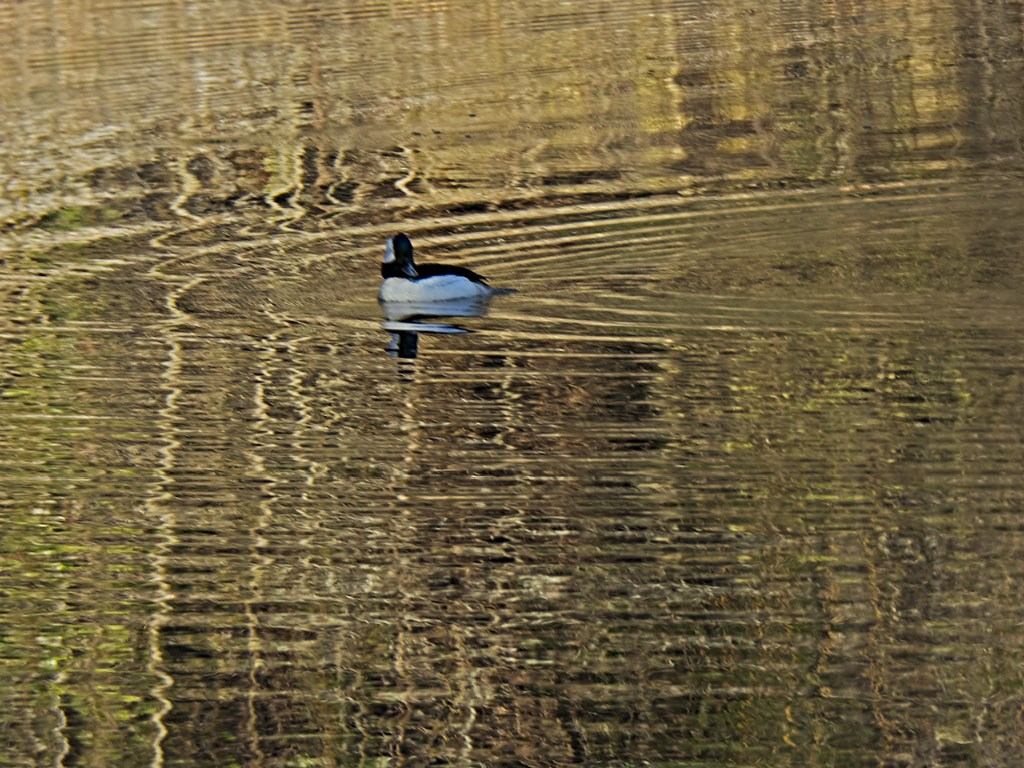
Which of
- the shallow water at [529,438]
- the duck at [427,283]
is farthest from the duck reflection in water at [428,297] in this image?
the shallow water at [529,438]

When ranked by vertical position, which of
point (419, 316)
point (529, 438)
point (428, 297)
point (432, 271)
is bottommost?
point (529, 438)

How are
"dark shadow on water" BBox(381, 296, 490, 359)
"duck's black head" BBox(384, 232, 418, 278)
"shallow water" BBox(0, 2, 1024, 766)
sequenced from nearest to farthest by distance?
"shallow water" BBox(0, 2, 1024, 766)
"dark shadow on water" BBox(381, 296, 490, 359)
"duck's black head" BBox(384, 232, 418, 278)

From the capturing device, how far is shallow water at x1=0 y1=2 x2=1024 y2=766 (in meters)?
5.39

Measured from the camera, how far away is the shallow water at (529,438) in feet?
17.7

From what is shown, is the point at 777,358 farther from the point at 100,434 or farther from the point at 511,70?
the point at 511,70

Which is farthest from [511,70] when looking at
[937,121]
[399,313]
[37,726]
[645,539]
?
[37,726]

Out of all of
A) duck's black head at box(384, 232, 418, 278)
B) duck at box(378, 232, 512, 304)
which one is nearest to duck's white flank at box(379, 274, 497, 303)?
duck at box(378, 232, 512, 304)

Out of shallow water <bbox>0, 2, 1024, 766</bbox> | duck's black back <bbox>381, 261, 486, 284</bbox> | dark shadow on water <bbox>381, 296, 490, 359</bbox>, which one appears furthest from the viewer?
duck's black back <bbox>381, 261, 486, 284</bbox>

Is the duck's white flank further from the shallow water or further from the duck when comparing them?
the shallow water

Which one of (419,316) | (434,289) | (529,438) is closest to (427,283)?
(434,289)

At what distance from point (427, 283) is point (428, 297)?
0.31 ft

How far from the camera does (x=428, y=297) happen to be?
9.21m

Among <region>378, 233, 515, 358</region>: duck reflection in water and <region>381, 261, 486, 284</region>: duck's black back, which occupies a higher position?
<region>381, 261, 486, 284</region>: duck's black back

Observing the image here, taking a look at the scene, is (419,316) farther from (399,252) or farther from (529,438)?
(529,438)
